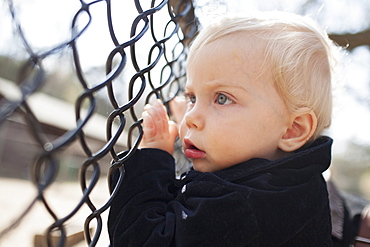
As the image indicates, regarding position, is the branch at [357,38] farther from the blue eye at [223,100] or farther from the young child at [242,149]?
the blue eye at [223,100]

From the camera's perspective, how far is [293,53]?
1077 mm

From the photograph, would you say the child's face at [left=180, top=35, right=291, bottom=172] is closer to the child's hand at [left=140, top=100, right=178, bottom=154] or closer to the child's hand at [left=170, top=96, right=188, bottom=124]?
the child's hand at [left=140, top=100, right=178, bottom=154]

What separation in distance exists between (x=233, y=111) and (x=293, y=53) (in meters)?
0.26

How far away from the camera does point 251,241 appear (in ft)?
2.80

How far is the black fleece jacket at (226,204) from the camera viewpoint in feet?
2.79

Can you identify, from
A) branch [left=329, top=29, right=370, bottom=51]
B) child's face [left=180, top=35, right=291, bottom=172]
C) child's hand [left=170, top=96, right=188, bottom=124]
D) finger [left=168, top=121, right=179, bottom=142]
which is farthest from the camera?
branch [left=329, top=29, right=370, bottom=51]

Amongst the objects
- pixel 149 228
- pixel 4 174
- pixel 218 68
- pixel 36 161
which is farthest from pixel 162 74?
pixel 4 174

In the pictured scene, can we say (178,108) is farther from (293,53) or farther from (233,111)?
(293,53)

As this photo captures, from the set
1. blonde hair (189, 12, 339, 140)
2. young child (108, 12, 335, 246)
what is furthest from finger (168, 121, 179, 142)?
blonde hair (189, 12, 339, 140)

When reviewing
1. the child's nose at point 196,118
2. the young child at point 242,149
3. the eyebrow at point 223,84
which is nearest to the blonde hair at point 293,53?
the young child at point 242,149

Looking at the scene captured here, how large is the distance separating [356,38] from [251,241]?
2.44 metres

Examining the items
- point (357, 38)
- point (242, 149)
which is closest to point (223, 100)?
point (242, 149)

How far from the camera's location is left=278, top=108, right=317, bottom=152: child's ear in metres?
1.08

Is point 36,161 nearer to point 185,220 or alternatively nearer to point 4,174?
point 185,220
